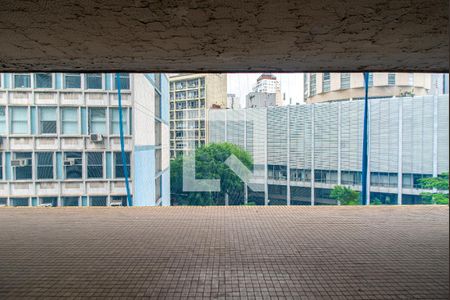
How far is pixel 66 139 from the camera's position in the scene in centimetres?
1355

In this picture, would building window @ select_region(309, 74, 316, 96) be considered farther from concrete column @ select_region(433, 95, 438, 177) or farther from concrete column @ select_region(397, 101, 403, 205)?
concrete column @ select_region(433, 95, 438, 177)

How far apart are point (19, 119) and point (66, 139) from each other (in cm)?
241

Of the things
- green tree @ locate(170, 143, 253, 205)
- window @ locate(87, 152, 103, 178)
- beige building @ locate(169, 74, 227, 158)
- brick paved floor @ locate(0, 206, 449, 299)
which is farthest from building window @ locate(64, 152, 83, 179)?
brick paved floor @ locate(0, 206, 449, 299)

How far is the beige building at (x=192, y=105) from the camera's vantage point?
25.2m

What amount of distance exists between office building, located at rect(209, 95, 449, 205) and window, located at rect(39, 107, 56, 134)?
913cm

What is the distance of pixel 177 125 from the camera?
32.0 metres

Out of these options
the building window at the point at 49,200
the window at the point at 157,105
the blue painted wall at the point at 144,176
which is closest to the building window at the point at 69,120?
the blue painted wall at the point at 144,176

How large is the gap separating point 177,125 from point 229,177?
1264 centimetres

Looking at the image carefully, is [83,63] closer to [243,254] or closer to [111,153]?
[243,254]

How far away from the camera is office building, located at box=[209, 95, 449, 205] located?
17.5m

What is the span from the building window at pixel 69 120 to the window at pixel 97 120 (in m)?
0.68

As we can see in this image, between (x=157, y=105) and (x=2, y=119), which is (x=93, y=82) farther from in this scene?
(x=157, y=105)

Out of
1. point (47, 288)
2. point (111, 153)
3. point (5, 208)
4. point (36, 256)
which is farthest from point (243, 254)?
point (111, 153)

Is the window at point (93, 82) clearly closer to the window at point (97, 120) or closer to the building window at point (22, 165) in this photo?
the window at point (97, 120)
